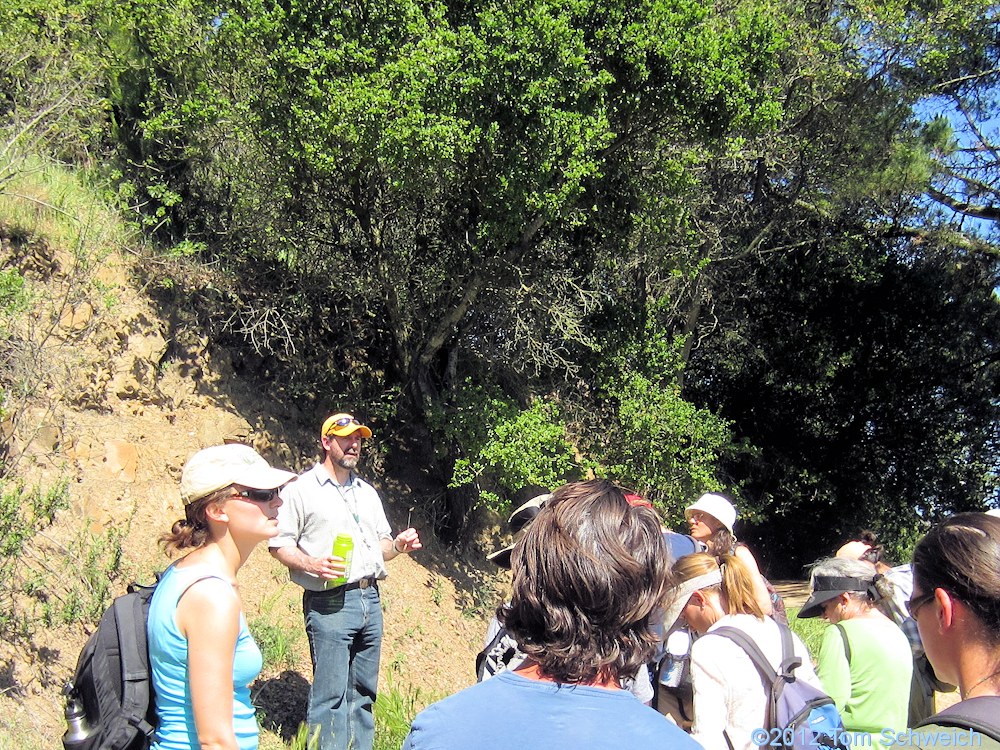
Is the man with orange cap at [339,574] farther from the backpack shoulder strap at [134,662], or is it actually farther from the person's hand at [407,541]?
the backpack shoulder strap at [134,662]

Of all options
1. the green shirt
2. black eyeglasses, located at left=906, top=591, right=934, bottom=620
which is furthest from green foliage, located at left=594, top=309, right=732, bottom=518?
black eyeglasses, located at left=906, top=591, right=934, bottom=620

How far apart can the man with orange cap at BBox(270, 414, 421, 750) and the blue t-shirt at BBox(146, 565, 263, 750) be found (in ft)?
5.29

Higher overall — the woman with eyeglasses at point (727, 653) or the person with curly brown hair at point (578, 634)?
the person with curly brown hair at point (578, 634)

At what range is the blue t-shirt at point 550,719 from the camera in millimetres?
1602

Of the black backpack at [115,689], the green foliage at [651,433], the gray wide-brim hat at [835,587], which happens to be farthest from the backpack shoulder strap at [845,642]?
the green foliage at [651,433]

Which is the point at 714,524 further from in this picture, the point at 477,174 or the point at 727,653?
the point at 477,174

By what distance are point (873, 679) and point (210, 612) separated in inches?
105

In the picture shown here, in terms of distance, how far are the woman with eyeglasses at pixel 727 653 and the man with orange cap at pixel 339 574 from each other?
1.74 metres

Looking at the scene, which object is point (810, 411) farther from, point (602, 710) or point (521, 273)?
point (602, 710)

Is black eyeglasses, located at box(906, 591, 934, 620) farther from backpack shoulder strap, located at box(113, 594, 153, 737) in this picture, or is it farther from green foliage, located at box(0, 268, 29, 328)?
green foliage, located at box(0, 268, 29, 328)

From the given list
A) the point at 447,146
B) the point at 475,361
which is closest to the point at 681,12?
the point at 447,146

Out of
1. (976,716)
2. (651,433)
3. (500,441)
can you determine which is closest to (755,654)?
(976,716)

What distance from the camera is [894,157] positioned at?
40.8 feet

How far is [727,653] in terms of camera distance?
2885 mm
